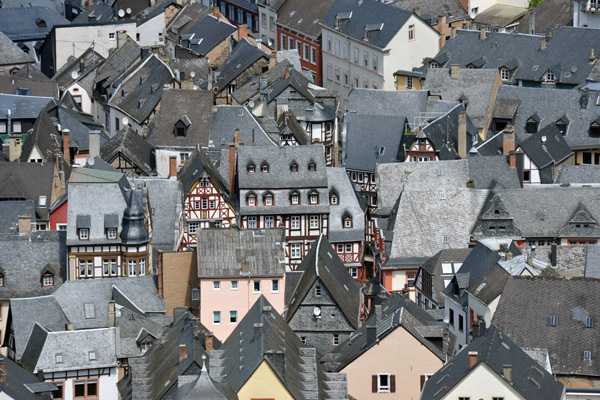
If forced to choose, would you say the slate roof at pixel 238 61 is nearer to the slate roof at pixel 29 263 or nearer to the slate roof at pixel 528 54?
the slate roof at pixel 528 54

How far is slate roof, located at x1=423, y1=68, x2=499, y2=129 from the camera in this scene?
6014 inches

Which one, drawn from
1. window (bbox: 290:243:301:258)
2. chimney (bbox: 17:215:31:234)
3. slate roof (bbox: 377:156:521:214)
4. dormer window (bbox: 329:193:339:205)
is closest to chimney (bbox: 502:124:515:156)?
slate roof (bbox: 377:156:521:214)

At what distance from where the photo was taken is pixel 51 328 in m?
113

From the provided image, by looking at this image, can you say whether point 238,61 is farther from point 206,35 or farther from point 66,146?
point 66,146

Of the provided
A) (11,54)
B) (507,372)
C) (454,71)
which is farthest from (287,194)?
(11,54)

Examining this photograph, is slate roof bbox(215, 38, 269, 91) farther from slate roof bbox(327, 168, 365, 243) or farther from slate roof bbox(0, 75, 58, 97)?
slate roof bbox(327, 168, 365, 243)

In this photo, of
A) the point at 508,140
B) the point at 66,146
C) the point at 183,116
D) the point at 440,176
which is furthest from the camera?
the point at 183,116

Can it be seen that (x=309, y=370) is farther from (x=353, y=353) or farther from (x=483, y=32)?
(x=483, y=32)

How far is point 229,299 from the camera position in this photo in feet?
391

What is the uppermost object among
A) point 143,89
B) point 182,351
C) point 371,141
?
point 143,89

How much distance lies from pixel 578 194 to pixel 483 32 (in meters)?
35.8

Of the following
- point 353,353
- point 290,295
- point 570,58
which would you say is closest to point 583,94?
point 570,58

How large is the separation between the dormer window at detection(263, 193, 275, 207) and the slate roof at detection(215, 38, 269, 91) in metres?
32.2

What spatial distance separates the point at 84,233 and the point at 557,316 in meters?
34.0
